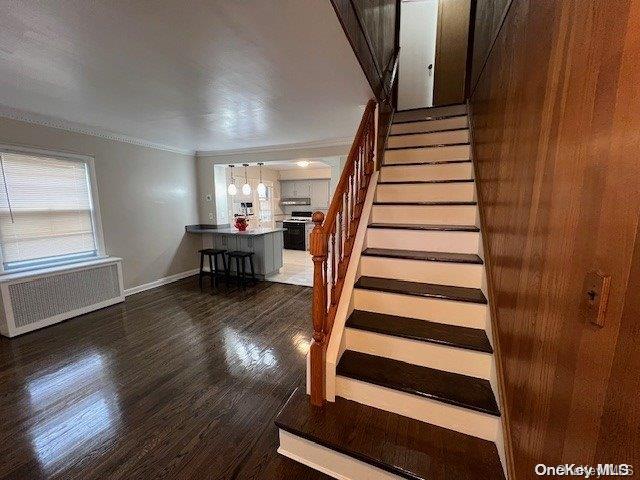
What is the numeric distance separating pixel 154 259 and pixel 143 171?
151 centimetres

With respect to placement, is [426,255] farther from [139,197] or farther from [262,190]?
[262,190]

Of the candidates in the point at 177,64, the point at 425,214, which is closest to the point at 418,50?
the point at 425,214

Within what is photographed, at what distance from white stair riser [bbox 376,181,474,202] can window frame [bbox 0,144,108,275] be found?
3992 millimetres

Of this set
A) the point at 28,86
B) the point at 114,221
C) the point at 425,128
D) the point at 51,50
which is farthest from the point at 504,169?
the point at 114,221

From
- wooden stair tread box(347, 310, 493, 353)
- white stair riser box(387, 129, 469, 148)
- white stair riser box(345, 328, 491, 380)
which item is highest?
white stair riser box(387, 129, 469, 148)

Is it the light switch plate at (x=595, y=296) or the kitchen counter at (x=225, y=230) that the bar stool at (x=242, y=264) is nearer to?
the kitchen counter at (x=225, y=230)

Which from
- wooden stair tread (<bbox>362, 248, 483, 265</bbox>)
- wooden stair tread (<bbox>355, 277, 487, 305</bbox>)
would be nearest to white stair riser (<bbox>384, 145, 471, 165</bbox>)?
wooden stair tread (<bbox>362, 248, 483, 265</bbox>)

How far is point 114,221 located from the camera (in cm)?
416

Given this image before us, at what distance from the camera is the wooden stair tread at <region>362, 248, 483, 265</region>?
1.88 metres

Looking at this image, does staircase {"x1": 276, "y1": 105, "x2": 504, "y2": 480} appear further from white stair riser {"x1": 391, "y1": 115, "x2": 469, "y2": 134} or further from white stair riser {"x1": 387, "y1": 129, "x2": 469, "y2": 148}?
white stair riser {"x1": 391, "y1": 115, "x2": 469, "y2": 134}

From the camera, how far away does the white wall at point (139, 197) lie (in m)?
3.54

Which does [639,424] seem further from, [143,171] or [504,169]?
[143,171]

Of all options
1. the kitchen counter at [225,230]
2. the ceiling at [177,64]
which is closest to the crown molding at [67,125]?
the ceiling at [177,64]

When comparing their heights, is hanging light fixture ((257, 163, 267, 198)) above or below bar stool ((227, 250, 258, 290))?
above
